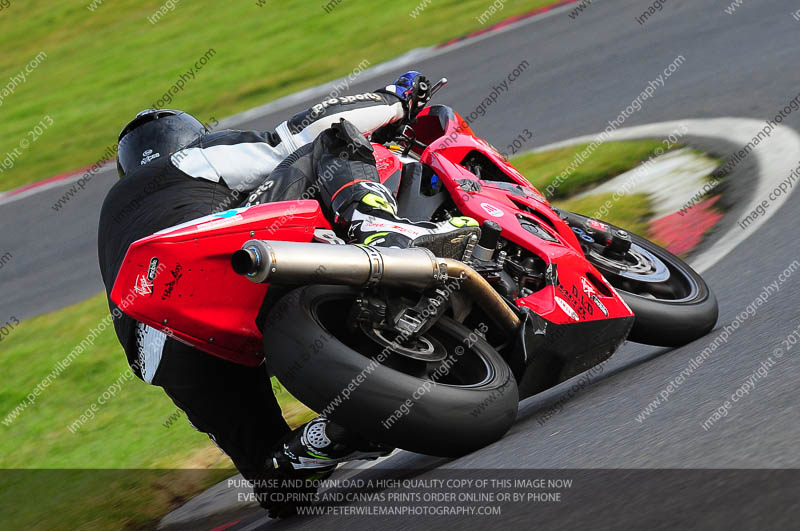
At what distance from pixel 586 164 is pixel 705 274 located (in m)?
2.43

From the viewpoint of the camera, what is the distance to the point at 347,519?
3143mm

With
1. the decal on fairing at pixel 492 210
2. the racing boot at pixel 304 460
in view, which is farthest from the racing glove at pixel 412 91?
the racing boot at pixel 304 460

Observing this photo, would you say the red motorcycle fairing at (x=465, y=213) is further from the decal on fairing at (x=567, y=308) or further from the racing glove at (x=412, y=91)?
the racing glove at (x=412, y=91)

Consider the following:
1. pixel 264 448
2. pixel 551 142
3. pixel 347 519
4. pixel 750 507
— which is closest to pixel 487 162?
pixel 264 448

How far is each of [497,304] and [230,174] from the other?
1091 millimetres

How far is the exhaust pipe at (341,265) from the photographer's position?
2.86 metres

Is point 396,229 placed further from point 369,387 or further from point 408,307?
point 369,387

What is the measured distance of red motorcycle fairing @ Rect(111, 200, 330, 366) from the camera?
10.0ft

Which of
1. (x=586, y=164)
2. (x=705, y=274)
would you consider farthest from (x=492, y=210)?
(x=586, y=164)

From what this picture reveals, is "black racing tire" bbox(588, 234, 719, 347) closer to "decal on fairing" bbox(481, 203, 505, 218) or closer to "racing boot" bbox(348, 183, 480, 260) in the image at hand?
"decal on fairing" bbox(481, 203, 505, 218)

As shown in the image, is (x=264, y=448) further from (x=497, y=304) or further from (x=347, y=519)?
(x=497, y=304)

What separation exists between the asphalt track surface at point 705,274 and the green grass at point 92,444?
99 cm

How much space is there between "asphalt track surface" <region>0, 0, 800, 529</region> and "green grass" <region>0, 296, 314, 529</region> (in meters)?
0.99

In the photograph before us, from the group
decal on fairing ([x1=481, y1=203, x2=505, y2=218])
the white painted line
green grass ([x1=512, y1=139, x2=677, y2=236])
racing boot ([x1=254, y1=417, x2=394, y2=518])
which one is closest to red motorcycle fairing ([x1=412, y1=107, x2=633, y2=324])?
decal on fairing ([x1=481, y1=203, x2=505, y2=218])
